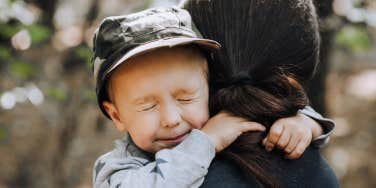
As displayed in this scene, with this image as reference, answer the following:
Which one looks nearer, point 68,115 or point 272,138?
point 272,138

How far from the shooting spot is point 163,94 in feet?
5.66

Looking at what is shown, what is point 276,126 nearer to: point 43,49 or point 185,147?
point 185,147

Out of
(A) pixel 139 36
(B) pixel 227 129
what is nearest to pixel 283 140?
(B) pixel 227 129

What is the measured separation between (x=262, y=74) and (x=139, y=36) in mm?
358

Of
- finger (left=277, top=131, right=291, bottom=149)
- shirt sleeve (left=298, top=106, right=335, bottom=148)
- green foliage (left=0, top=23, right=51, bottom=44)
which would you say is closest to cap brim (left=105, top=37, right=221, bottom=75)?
finger (left=277, top=131, right=291, bottom=149)

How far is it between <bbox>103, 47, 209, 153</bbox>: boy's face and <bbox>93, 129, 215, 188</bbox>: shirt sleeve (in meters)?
0.08

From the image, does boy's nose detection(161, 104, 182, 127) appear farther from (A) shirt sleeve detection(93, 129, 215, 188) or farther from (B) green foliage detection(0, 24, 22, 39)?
(B) green foliage detection(0, 24, 22, 39)

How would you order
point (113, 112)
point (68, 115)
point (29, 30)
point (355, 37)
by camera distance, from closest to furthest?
point (113, 112) < point (29, 30) < point (355, 37) < point (68, 115)

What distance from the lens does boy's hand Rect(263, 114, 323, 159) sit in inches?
65.1

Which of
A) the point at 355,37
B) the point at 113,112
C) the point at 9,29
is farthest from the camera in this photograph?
the point at 355,37

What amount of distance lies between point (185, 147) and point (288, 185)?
29cm

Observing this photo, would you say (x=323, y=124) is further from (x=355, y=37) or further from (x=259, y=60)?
(x=355, y=37)

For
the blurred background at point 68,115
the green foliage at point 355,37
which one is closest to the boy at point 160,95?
the green foliage at point 355,37

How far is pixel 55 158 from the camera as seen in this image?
602 centimetres
